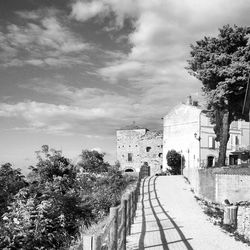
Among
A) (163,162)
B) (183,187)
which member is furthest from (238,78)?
(163,162)

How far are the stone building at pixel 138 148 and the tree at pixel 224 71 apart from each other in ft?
99.5

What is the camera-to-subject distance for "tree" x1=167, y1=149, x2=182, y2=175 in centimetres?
5384

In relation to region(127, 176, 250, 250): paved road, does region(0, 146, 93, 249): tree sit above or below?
above

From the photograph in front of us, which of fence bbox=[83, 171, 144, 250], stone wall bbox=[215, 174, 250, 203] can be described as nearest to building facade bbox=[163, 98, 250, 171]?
stone wall bbox=[215, 174, 250, 203]

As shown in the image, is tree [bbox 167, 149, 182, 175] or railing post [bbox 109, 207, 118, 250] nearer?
railing post [bbox 109, 207, 118, 250]

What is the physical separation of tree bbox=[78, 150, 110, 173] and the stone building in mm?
18175

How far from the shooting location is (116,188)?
1229 inches

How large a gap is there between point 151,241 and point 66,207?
461 cm

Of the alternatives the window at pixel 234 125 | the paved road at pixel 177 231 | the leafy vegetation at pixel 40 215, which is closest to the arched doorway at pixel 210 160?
the window at pixel 234 125

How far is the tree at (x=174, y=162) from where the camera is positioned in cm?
5384

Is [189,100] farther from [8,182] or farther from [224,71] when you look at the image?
[8,182]

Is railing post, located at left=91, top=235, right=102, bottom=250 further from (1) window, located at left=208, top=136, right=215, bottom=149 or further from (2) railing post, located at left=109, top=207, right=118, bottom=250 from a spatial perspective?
(1) window, located at left=208, top=136, right=215, bottom=149

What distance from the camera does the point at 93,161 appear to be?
45219mm

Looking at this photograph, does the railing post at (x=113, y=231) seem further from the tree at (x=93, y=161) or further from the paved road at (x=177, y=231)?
the tree at (x=93, y=161)
